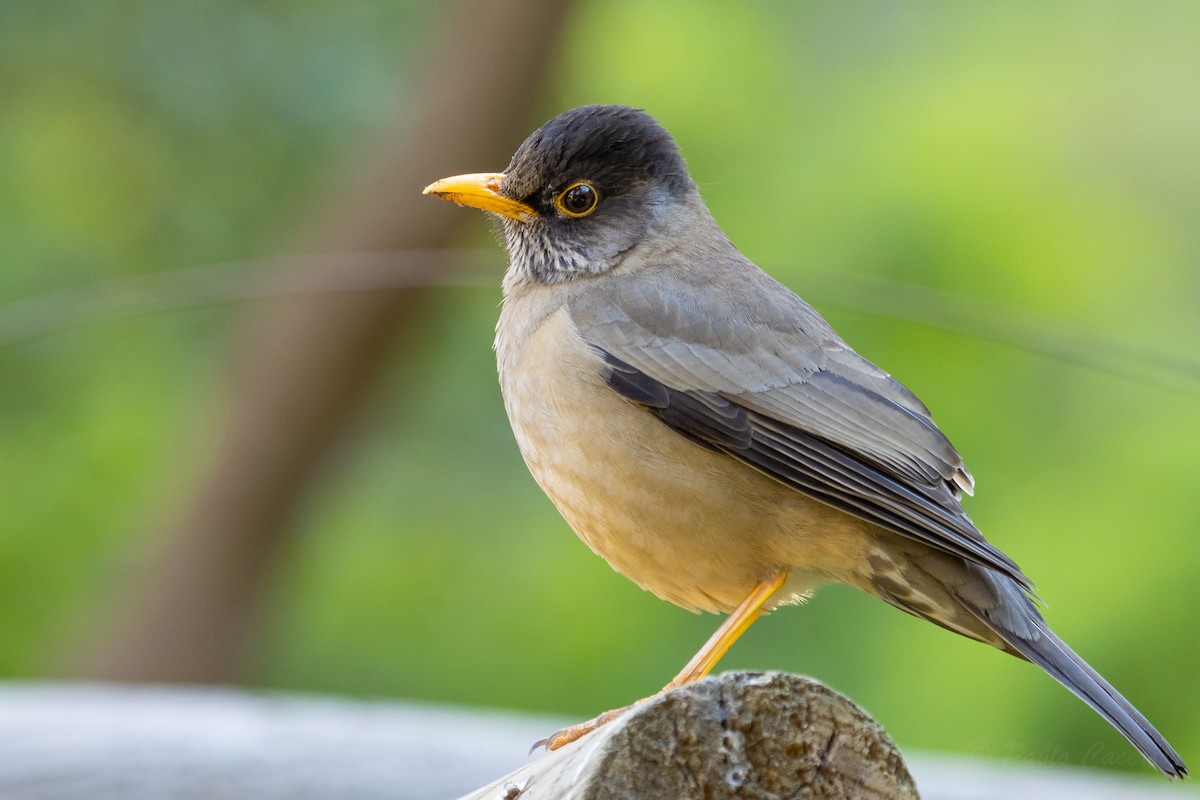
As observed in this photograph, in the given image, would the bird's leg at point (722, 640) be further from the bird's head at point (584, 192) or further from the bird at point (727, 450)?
the bird's head at point (584, 192)

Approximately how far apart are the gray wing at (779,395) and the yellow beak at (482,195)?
1.02 feet

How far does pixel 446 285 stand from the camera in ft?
19.8

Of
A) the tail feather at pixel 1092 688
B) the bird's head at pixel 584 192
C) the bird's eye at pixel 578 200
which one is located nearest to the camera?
the tail feather at pixel 1092 688

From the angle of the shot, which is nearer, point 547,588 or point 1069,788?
point 1069,788

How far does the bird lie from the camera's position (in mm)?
3152

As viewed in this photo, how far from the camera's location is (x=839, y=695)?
2035 millimetres

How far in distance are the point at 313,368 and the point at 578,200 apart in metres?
4.47

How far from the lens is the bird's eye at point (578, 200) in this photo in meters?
3.82

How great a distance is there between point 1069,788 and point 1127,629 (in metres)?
2.93

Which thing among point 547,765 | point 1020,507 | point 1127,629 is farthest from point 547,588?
point 547,765

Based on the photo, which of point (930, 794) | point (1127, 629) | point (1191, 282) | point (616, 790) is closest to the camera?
point (616, 790)

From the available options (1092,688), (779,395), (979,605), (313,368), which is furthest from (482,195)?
(313,368)

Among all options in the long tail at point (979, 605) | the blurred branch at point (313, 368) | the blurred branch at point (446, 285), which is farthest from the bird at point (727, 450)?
the blurred branch at point (313, 368)

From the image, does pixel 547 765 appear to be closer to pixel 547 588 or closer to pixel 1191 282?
pixel 547 588
